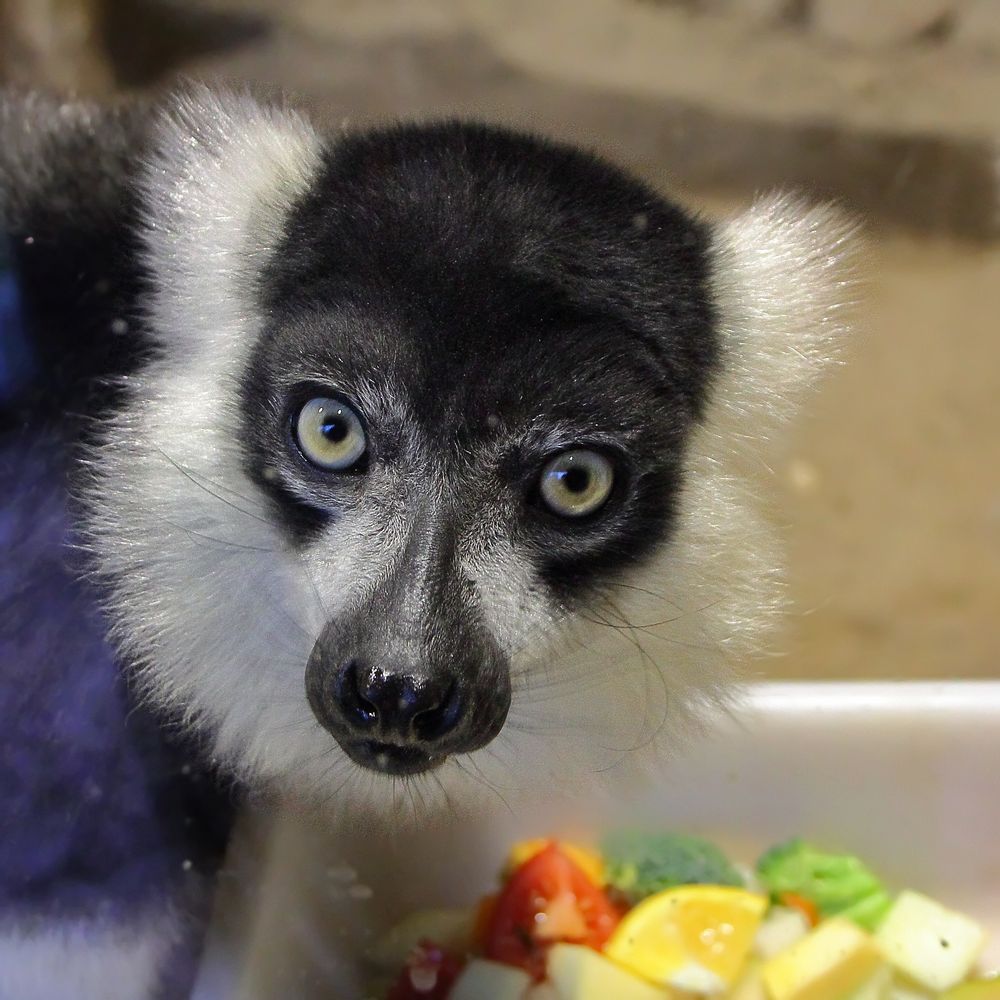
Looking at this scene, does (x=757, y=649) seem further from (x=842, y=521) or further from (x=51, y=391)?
(x=842, y=521)

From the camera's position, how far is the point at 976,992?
1300mm

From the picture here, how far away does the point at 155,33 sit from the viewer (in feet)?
4.24

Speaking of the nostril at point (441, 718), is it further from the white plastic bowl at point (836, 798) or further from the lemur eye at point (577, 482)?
the white plastic bowl at point (836, 798)

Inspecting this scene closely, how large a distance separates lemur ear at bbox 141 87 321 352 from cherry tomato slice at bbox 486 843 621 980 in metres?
0.74

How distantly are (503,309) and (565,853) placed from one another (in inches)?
29.8

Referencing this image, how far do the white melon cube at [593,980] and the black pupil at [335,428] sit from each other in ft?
2.24

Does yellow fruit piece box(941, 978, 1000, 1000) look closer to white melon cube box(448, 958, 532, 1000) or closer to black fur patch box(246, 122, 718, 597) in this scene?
white melon cube box(448, 958, 532, 1000)

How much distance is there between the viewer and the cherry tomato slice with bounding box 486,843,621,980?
49.8 inches

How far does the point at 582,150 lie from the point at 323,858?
2.59 ft

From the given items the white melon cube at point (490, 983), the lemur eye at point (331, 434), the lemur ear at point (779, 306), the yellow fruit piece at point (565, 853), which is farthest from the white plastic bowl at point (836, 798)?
the lemur eye at point (331, 434)

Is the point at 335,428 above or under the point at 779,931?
above

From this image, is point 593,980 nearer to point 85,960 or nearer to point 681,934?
point 681,934

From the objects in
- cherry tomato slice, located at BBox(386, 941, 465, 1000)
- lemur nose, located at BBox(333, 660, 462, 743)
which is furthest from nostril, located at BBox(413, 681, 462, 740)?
cherry tomato slice, located at BBox(386, 941, 465, 1000)

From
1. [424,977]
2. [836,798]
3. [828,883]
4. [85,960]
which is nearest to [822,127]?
[836,798]
